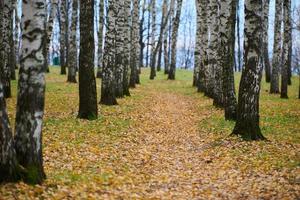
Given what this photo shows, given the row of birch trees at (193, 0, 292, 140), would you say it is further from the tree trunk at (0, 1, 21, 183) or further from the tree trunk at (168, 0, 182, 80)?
the tree trunk at (0, 1, 21, 183)

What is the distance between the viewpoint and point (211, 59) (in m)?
22.8

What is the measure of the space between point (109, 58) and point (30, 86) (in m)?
11.3

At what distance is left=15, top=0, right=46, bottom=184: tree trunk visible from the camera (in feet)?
26.2

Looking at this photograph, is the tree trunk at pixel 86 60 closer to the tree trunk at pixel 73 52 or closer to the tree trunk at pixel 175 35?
the tree trunk at pixel 73 52

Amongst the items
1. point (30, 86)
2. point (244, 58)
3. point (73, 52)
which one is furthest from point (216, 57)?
point (30, 86)

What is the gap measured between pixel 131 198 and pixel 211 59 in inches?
608

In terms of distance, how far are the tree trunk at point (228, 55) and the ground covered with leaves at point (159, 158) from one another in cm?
84

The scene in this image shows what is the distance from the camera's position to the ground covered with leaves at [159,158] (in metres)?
8.73

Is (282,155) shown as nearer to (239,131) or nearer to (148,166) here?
(239,131)

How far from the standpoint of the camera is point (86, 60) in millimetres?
15172

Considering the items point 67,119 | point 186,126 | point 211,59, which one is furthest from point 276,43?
point 67,119

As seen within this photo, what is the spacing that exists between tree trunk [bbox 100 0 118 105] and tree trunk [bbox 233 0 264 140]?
290 inches

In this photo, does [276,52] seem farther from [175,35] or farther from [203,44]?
[175,35]

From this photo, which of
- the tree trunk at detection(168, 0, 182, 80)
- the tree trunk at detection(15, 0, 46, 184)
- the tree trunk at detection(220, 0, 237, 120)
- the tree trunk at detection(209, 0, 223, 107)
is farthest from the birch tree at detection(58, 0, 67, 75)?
the tree trunk at detection(15, 0, 46, 184)
